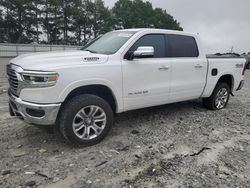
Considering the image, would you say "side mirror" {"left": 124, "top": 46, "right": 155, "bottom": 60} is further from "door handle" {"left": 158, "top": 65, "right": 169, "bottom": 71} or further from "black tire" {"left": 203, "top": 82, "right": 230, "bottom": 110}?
"black tire" {"left": 203, "top": 82, "right": 230, "bottom": 110}

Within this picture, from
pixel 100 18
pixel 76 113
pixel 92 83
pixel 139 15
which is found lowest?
pixel 76 113

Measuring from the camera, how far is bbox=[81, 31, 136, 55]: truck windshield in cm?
471

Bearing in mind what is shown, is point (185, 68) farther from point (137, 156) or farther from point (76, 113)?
point (76, 113)

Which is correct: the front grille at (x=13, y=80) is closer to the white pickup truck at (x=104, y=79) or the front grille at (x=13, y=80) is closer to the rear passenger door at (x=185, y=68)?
the white pickup truck at (x=104, y=79)

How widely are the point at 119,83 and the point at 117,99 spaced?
10.9 inches

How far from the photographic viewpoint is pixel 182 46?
5.65 m

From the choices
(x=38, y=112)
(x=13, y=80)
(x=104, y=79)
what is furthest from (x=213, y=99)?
(x=13, y=80)

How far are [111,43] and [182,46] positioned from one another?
1.62 meters

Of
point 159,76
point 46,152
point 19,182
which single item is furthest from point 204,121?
point 19,182

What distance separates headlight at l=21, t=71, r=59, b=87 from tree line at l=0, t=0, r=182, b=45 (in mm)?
40506

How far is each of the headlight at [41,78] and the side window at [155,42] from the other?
172cm

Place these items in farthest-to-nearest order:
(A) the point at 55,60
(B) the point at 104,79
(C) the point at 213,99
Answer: (C) the point at 213,99, (B) the point at 104,79, (A) the point at 55,60

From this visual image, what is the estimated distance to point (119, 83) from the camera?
4.47m

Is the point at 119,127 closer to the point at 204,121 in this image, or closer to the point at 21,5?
the point at 204,121
